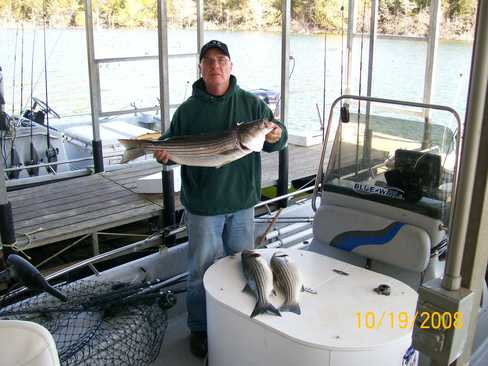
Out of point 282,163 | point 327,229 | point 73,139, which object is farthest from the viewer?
point 73,139

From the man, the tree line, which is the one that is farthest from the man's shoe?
the tree line

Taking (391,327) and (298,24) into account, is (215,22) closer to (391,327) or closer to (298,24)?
(298,24)

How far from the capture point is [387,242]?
3012 mm

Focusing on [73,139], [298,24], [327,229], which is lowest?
[73,139]

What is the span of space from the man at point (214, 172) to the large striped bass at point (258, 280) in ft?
1.12

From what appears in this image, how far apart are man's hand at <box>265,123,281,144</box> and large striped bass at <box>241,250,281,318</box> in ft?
2.03

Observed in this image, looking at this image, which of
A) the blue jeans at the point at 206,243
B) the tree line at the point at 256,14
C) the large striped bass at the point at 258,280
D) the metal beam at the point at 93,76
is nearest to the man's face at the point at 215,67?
the blue jeans at the point at 206,243

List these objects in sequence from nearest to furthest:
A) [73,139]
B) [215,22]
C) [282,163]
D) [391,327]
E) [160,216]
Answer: [391,327], [160,216], [282,163], [215,22], [73,139]

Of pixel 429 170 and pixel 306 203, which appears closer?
pixel 429 170

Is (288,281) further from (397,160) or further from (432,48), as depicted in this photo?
(432,48)

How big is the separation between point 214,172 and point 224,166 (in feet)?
0.22

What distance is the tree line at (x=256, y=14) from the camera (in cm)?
589

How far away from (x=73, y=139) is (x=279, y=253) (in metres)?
7.13

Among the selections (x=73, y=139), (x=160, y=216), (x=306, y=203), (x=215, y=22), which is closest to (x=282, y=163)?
(x=306, y=203)
